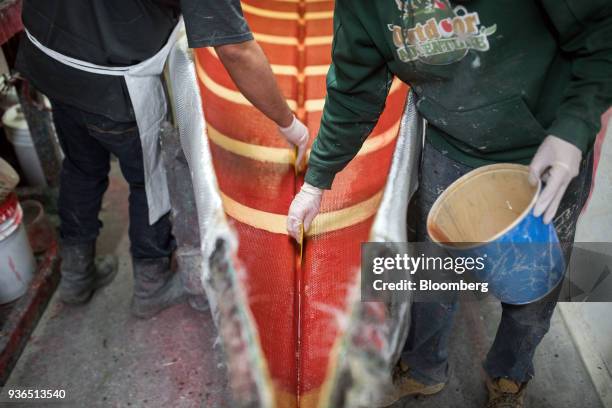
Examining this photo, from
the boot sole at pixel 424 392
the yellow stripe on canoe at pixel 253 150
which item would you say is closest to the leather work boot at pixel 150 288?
the yellow stripe on canoe at pixel 253 150

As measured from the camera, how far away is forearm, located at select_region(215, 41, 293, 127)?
1729 millimetres

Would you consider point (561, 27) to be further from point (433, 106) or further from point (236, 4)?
point (236, 4)

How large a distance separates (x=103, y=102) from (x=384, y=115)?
1128 mm

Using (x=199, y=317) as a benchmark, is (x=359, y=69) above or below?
above

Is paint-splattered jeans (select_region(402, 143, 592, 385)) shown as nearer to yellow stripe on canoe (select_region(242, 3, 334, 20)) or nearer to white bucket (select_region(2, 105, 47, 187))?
yellow stripe on canoe (select_region(242, 3, 334, 20))

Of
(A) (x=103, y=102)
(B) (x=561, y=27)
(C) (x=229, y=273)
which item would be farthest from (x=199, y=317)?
(B) (x=561, y=27)

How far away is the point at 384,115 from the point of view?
2.27m

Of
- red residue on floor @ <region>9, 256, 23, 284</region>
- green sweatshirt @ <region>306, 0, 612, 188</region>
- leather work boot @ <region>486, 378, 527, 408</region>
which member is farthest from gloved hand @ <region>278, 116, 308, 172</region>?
red residue on floor @ <region>9, 256, 23, 284</region>

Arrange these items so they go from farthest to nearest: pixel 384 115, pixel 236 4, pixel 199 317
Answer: pixel 199 317, pixel 384 115, pixel 236 4

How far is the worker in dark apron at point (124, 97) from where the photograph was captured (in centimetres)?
178

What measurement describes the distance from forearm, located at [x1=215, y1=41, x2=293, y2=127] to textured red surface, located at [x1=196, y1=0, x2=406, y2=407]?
0.29 m

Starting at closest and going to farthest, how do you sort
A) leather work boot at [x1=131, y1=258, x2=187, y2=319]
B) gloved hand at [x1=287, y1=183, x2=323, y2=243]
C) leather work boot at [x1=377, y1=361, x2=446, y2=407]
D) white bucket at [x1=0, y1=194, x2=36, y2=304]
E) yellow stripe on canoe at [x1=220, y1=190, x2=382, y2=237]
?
gloved hand at [x1=287, y1=183, x2=323, y2=243] → yellow stripe on canoe at [x1=220, y1=190, x2=382, y2=237] → leather work boot at [x1=377, y1=361, x2=446, y2=407] → white bucket at [x1=0, y1=194, x2=36, y2=304] → leather work boot at [x1=131, y1=258, x2=187, y2=319]

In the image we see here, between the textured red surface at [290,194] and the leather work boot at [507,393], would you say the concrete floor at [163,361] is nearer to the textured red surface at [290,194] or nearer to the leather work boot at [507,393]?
the leather work boot at [507,393]

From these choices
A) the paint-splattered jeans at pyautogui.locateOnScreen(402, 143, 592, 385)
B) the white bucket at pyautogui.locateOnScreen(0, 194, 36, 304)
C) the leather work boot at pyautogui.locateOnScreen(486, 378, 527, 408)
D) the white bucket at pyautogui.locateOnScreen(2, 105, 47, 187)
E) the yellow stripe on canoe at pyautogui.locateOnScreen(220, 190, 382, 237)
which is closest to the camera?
the paint-splattered jeans at pyautogui.locateOnScreen(402, 143, 592, 385)
